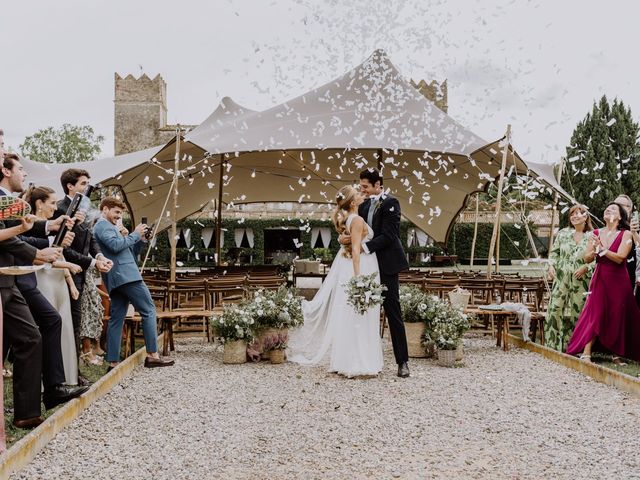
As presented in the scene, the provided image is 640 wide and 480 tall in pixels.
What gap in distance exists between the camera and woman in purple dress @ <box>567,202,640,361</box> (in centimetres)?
652

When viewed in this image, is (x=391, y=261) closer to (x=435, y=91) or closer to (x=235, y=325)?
(x=235, y=325)

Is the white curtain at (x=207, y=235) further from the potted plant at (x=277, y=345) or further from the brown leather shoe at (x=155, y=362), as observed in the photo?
the brown leather shoe at (x=155, y=362)

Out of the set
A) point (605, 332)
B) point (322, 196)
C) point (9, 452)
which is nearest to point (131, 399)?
point (9, 452)

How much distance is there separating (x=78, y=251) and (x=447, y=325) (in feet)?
12.0

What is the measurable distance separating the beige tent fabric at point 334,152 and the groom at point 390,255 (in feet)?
12.0

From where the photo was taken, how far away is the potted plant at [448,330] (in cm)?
666

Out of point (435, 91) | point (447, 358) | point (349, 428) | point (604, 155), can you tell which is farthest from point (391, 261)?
point (435, 91)

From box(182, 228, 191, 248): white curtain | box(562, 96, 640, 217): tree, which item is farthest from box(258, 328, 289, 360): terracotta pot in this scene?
box(562, 96, 640, 217): tree

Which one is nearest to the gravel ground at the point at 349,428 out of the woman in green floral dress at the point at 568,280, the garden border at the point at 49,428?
the garden border at the point at 49,428

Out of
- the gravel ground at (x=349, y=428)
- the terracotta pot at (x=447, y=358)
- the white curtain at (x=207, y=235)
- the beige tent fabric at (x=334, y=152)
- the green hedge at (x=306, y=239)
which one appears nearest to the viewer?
the gravel ground at (x=349, y=428)

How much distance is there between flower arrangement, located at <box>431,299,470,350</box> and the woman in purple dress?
1.21 m

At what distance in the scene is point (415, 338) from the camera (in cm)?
724

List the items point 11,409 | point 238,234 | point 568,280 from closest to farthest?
point 11,409
point 568,280
point 238,234

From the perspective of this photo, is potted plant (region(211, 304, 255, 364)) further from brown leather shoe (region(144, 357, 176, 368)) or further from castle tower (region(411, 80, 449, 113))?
castle tower (region(411, 80, 449, 113))
